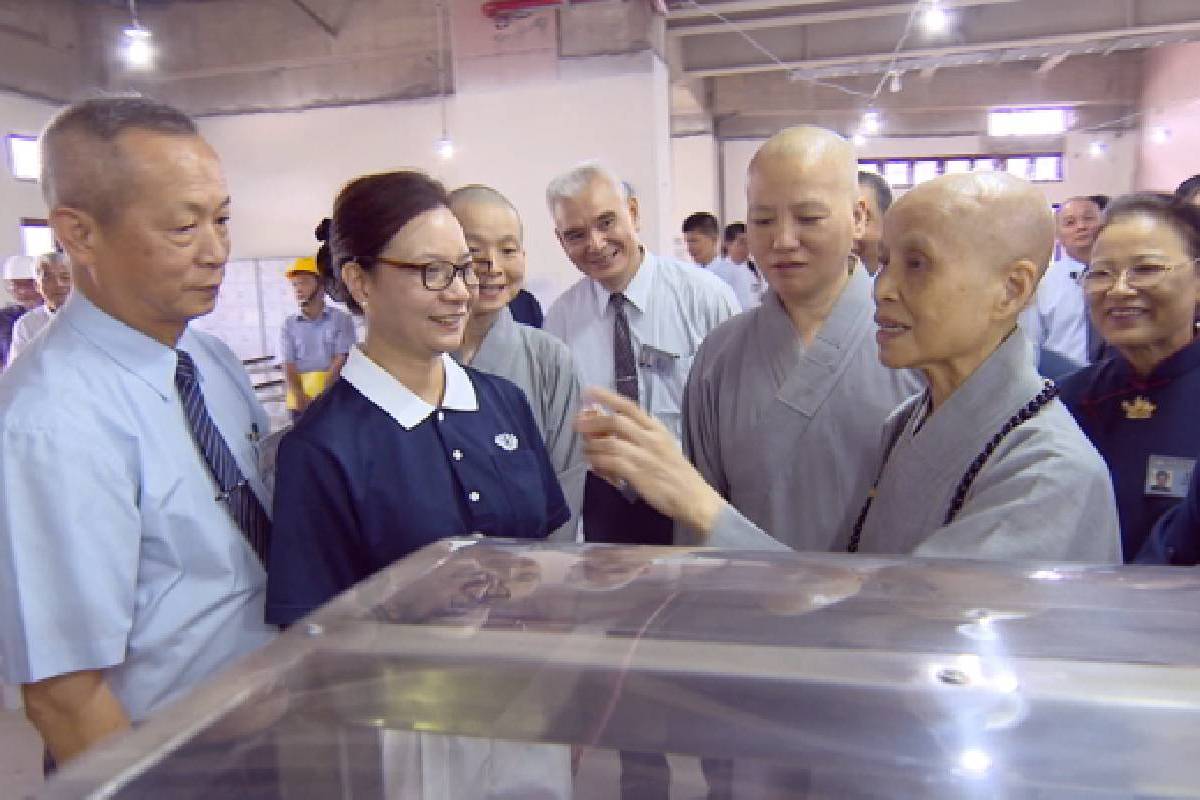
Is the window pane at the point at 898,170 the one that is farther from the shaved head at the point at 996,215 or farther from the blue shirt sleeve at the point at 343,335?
the shaved head at the point at 996,215

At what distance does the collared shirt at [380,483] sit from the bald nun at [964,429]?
0.32 m

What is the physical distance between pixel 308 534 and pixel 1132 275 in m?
1.65

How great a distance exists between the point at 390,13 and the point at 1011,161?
8159mm

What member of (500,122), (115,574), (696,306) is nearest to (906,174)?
(500,122)

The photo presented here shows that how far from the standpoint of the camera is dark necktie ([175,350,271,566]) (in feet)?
3.90

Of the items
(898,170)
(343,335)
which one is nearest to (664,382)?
(343,335)

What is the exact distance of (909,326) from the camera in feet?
3.62

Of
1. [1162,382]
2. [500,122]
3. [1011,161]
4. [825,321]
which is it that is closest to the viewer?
[825,321]

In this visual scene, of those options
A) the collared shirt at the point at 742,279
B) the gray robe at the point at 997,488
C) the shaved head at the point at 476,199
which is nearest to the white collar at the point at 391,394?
the gray robe at the point at 997,488

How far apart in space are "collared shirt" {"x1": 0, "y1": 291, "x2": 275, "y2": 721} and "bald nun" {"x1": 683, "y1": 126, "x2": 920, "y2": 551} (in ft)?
2.80

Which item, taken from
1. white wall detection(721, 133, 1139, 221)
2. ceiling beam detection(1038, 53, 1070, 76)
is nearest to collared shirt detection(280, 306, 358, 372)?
white wall detection(721, 133, 1139, 221)

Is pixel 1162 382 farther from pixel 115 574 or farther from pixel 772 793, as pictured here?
pixel 115 574

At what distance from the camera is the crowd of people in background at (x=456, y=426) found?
100 cm

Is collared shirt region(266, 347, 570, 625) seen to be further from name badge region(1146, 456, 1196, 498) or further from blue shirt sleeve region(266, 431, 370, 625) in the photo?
name badge region(1146, 456, 1196, 498)
